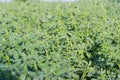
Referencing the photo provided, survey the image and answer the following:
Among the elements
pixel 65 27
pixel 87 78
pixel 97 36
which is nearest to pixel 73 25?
pixel 65 27

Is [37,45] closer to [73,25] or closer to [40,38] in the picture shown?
[40,38]

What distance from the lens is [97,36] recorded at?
2.94 m

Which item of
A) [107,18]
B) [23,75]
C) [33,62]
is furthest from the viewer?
[107,18]

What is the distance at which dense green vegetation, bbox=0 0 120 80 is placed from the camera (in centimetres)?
188

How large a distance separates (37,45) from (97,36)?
71cm

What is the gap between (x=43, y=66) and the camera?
1816 mm

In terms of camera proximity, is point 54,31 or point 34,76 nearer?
point 34,76

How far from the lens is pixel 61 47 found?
107 inches

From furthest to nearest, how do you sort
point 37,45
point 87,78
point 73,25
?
point 73,25, point 87,78, point 37,45

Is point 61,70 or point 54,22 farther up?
point 54,22

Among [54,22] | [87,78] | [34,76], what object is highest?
[54,22]

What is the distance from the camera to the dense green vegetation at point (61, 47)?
1.88 metres

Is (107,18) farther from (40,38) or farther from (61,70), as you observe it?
(61,70)

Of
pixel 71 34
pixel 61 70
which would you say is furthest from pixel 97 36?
pixel 61 70
